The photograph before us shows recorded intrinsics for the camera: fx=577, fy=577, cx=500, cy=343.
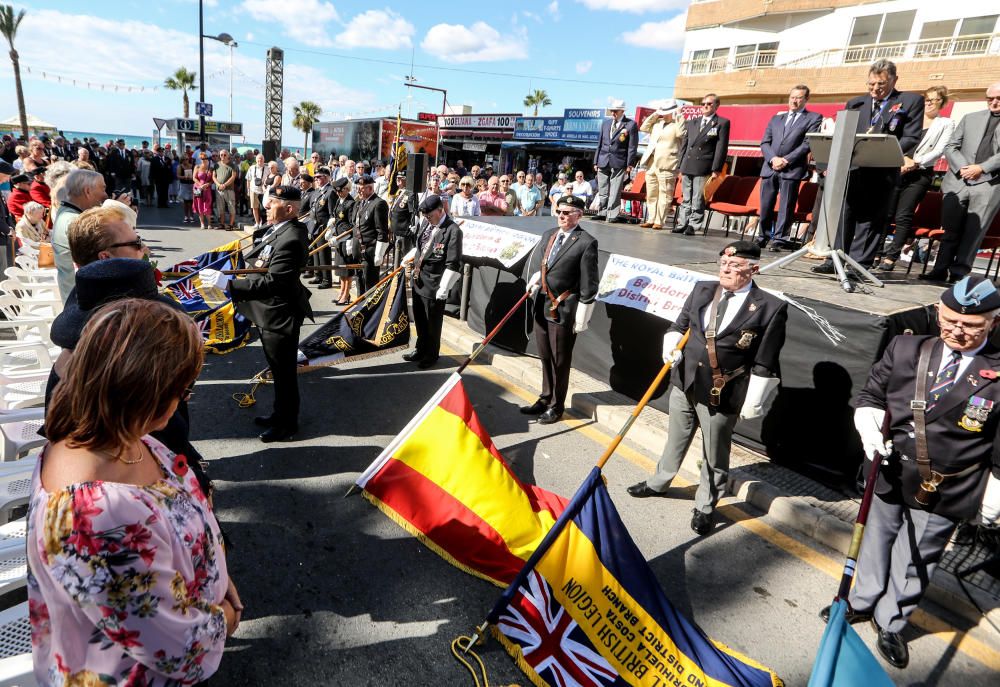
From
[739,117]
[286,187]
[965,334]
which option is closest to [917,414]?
[965,334]

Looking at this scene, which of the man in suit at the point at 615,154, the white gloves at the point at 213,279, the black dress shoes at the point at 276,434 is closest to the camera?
the black dress shoes at the point at 276,434

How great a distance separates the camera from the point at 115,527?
136 cm

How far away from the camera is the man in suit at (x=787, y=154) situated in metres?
7.34

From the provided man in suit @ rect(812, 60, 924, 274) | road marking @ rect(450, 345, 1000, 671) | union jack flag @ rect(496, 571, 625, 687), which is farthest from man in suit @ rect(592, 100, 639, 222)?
union jack flag @ rect(496, 571, 625, 687)

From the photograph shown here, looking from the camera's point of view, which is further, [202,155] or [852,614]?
[202,155]

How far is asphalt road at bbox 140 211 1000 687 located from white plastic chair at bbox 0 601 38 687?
0.79 m

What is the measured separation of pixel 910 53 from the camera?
91.6ft

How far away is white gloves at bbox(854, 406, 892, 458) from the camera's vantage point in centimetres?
305

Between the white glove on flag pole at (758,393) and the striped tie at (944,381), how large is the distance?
994 millimetres

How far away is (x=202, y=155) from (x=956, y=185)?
690 inches

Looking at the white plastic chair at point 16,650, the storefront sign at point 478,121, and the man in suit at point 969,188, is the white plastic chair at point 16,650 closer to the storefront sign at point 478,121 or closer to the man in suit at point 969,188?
the man in suit at point 969,188

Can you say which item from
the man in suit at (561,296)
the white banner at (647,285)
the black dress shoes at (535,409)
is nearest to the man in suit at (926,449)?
the white banner at (647,285)

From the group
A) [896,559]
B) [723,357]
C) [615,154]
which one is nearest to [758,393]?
[723,357]

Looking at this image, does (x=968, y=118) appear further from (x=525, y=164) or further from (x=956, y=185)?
(x=525, y=164)
